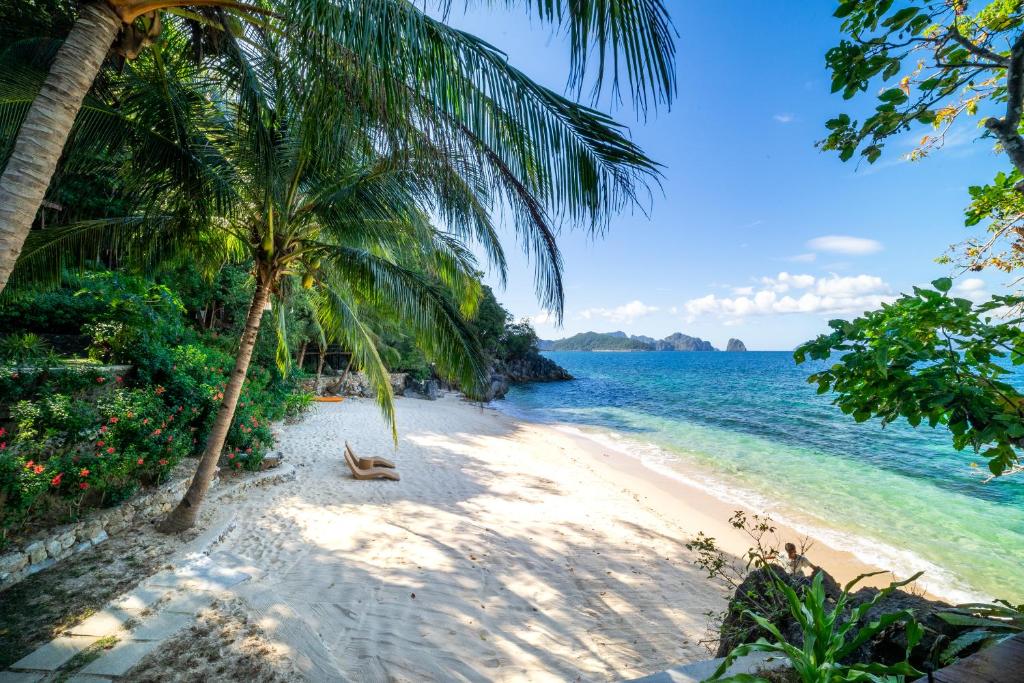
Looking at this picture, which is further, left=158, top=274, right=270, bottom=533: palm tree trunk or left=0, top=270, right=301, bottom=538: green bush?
left=158, top=274, right=270, bottom=533: palm tree trunk

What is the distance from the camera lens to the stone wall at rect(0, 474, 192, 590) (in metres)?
4.12

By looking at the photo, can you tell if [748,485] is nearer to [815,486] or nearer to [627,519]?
[815,486]

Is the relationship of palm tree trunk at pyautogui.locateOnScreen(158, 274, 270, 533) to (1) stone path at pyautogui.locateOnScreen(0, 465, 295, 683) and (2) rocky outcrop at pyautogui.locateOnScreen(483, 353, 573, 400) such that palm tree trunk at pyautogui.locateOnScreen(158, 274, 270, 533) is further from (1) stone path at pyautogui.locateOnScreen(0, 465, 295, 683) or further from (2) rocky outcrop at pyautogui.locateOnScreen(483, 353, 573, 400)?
(2) rocky outcrop at pyautogui.locateOnScreen(483, 353, 573, 400)

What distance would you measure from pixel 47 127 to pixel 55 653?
149 inches

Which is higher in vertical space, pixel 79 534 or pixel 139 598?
pixel 79 534

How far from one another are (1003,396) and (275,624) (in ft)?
17.2

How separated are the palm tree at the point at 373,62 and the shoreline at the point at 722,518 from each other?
18.7 feet

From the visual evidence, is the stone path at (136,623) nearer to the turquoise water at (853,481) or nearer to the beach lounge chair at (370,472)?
the beach lounge chair at (370,472)

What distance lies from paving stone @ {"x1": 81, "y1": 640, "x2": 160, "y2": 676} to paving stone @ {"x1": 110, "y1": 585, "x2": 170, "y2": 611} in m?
0.53

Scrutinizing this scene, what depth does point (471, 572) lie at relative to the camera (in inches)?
211

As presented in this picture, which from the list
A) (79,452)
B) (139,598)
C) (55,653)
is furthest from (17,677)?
(79,452)

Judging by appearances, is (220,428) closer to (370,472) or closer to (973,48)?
(370,472)

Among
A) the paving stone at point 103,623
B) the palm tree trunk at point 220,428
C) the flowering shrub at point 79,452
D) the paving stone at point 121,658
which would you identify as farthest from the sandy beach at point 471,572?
the flowering shrub at point 79,452

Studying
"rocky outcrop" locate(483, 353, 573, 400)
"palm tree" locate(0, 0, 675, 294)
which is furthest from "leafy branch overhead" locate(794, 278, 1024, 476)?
"rocky outcrop" locate(483, 353, 573, 400)
